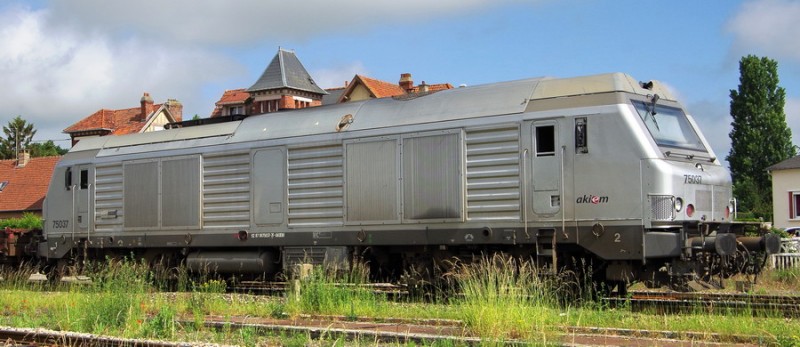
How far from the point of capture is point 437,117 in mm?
13852

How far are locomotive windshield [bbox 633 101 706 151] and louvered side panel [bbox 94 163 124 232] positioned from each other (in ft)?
36.5

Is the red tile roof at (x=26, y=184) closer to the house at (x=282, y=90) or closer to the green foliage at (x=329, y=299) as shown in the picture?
the house at (x=282, y=90)

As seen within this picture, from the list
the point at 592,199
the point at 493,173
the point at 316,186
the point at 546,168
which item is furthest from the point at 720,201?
the point at 316,186

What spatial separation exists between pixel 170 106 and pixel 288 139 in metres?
55.6

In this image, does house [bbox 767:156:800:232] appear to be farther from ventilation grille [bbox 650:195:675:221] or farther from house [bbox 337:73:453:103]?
ventilation grille [bbox 650:195:675:221]

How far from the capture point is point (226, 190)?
1645cm

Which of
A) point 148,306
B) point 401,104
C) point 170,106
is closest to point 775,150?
point 170,106

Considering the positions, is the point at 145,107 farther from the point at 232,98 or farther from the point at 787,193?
the point at 787,193

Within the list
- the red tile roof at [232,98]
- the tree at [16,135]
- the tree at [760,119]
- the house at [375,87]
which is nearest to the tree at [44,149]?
the tree at [16,135]

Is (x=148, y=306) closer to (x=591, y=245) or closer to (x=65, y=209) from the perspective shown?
(x=591, y=245)

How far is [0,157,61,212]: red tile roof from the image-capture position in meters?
57.2

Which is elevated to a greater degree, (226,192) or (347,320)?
(226,192)

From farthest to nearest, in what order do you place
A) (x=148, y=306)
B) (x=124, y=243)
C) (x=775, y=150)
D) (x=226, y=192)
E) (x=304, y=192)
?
(x=775, y=150), (x=124, y=243), (x=226, y=192), (x=304, y=192), (x=148, y=306)

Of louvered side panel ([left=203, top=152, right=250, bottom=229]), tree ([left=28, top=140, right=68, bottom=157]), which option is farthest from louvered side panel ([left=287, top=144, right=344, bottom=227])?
tree ([left=28, top=140, right=68, bottom=157])
